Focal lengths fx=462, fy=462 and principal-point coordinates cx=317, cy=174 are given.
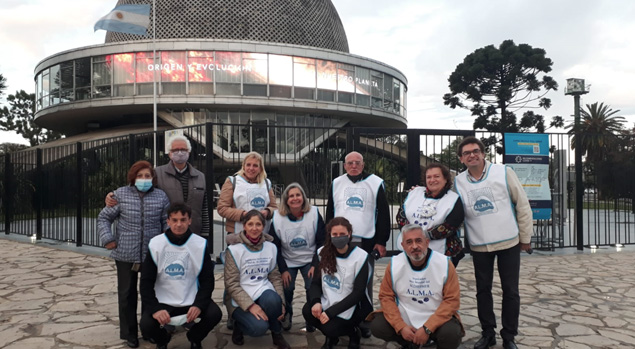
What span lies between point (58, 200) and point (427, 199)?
848 cm

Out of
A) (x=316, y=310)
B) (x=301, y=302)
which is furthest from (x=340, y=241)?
(x=301, y=302)

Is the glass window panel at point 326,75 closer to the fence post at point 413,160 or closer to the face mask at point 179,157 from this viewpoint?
the fence post at point 413,160

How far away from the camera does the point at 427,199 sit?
354cm

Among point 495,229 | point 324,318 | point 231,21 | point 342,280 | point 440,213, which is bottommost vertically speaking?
point 324,318

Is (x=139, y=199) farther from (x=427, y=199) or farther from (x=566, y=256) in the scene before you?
(x=566, y=256)

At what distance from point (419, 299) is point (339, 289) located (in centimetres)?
59

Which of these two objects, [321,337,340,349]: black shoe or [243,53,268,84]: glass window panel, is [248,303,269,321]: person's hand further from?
[243,53,268,84]: glass window panel

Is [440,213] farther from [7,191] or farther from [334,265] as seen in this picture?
[7,191]

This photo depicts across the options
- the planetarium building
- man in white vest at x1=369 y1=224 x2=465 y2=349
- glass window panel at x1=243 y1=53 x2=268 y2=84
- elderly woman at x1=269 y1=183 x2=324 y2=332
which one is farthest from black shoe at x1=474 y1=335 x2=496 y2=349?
glass window panel at x1=243 y1=53 x2=268 y2=84

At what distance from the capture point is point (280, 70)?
28.6 metres

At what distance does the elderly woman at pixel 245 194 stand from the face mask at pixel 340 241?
37.4 inches

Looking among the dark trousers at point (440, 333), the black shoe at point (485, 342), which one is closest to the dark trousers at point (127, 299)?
the dark trousers at point (440, 333)

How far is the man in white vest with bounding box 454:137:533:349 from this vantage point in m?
3.41

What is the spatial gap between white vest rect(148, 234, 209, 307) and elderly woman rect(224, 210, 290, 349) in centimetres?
28
